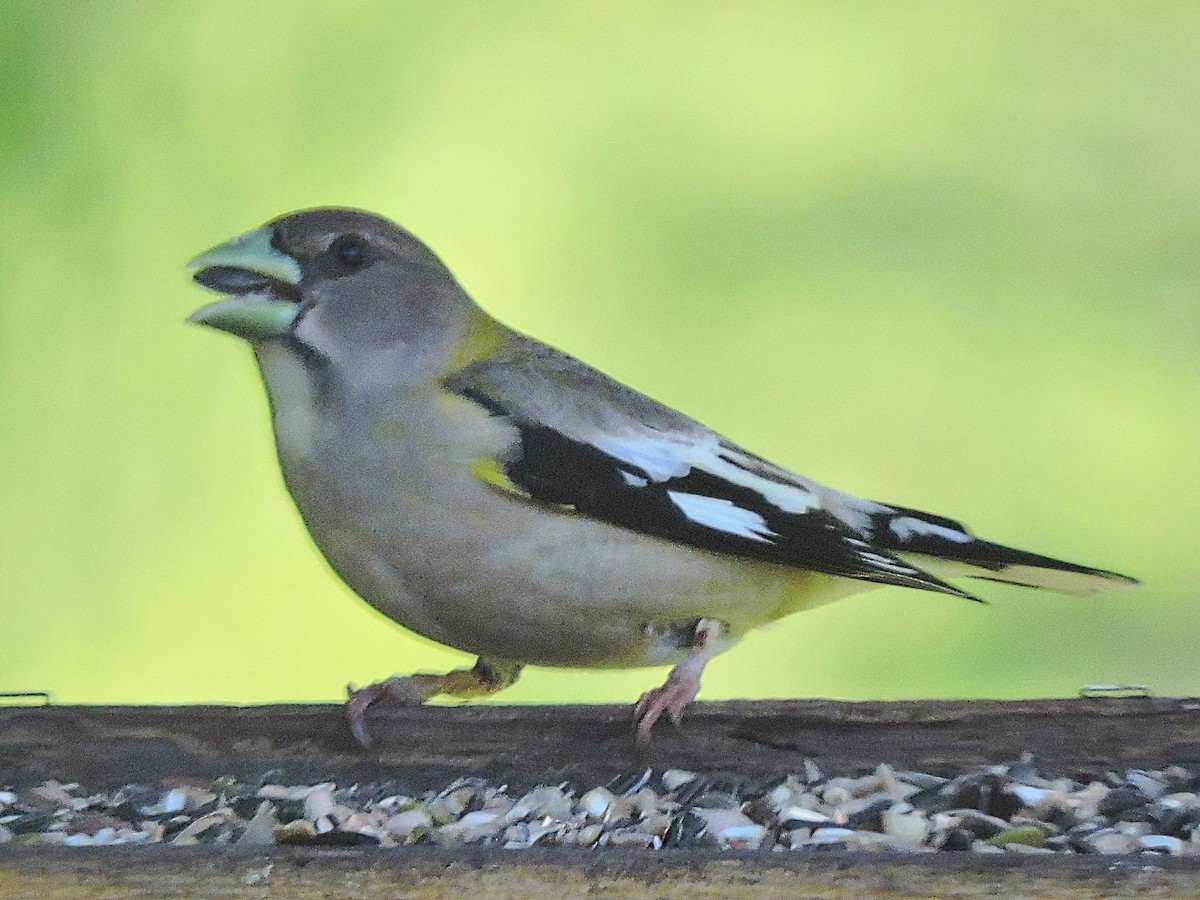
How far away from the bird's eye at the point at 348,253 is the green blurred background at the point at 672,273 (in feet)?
3.99

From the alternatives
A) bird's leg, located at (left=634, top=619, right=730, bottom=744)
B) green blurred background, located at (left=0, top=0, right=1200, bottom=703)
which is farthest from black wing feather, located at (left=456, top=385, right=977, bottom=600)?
green blurred background, located at (left=0, top=0, right=1200, bottom=703)

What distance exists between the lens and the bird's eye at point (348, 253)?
1873 millimetres

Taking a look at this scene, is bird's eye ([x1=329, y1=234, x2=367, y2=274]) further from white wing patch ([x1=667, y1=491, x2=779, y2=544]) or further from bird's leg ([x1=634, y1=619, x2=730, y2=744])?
bird's leg ([x1=634, y1=619, x2=730, y2=744])

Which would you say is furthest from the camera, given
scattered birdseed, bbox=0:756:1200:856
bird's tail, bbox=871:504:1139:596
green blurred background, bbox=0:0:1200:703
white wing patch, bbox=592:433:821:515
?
green blurred background, bbox=0:0:1200:703

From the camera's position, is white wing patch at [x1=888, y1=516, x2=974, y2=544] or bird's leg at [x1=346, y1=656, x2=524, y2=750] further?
white wing patch at [x1=888, y1=516, x2=974, y2=544]

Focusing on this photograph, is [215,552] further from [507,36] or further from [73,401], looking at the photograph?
[507,36]

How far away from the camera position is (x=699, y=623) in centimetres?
188

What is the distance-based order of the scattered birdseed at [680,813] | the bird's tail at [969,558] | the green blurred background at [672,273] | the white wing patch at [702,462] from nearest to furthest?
the scattered birdseed at [680,813] → the white wing patch at [702,462] → the bird's tail at [969,558] → the green blurred background at [672,273]

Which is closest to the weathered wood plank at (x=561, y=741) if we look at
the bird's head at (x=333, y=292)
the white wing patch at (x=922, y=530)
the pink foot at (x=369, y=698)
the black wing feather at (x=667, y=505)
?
the pink foot at (x=369, y=698)

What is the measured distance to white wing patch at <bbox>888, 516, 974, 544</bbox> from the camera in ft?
6.59

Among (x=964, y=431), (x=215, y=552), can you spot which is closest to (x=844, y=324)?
(x=964, y=431)

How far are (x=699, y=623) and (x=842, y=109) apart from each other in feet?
5.87

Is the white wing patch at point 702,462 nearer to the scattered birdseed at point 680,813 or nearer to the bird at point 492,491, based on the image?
the bird at point 492,491

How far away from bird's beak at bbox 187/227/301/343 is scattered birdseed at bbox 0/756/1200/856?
1.63ft
